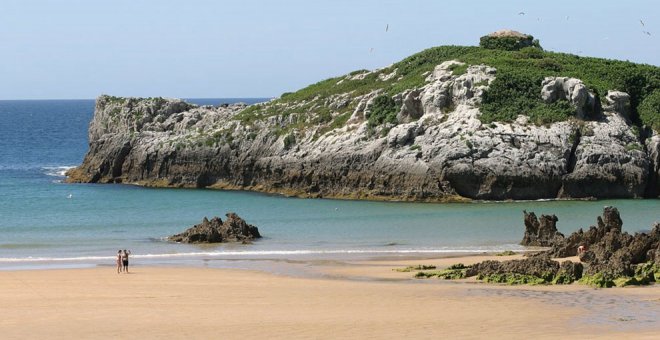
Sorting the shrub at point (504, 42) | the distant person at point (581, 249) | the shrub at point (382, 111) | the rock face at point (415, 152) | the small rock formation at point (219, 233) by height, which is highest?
the shrub at point (504, 42)

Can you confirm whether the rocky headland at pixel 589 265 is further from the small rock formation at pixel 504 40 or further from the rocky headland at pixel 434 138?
the small rock formation at pixel 504 40

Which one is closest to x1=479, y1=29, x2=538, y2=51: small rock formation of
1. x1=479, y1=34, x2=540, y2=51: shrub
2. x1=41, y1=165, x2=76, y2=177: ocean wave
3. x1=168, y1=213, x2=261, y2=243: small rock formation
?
x1=479, y1=34, x2=540, y2=51: shrub

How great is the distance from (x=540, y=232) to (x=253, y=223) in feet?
47.9

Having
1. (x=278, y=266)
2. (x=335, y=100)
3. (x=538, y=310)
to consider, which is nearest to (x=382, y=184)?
(x=335, y=100)

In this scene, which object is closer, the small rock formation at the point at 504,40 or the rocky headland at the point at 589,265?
the rocky headland at the point at 589,265

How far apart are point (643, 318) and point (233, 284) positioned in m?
12.3

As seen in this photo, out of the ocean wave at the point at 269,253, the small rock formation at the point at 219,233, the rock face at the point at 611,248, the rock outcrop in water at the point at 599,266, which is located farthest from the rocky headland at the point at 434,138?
the rock outcrop in water at the point at 599,266

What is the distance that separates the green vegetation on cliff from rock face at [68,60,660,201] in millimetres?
430

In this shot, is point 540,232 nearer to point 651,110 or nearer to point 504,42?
point 651,110

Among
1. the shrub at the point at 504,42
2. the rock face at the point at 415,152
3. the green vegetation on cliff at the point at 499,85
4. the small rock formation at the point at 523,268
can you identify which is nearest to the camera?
the small rock formation at the point at 523,268

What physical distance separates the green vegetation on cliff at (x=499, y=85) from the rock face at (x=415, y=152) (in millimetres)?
430

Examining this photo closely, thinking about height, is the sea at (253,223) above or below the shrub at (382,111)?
below

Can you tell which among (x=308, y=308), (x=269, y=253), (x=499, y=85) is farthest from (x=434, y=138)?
(x=308, y=308)

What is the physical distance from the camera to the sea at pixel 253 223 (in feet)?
137
